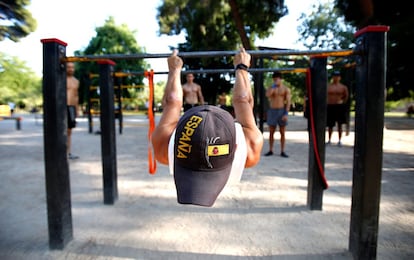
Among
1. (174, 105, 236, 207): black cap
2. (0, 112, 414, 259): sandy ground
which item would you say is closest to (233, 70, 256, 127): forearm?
(174, 105, 236, 207): black cap

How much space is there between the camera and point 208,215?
2256 millimetres

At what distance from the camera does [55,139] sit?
1725 mm

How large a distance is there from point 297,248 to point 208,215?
75 centimetres

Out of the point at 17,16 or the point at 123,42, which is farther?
the point at 123,42

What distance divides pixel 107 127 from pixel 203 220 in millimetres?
1095

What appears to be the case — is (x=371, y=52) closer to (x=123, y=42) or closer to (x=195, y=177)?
(x=195, y=177)

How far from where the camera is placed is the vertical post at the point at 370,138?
59.7 inches

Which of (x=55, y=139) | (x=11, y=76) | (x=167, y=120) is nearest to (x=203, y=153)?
(x=167, y=120)

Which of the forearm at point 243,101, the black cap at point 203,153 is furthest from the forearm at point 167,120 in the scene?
the forearm at point 243,101

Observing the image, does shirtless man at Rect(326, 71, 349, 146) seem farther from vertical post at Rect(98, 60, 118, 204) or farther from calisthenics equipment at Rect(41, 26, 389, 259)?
vertical post at Rect(98, 60, 118, 204)

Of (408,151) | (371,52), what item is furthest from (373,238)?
(408,151)

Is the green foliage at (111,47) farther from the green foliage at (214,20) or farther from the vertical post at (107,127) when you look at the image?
the vertical post at (107,127)

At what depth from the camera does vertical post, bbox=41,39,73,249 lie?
1.70 metres

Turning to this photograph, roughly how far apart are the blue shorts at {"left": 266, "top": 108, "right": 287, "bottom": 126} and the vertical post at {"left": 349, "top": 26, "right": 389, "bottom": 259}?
128 inches
